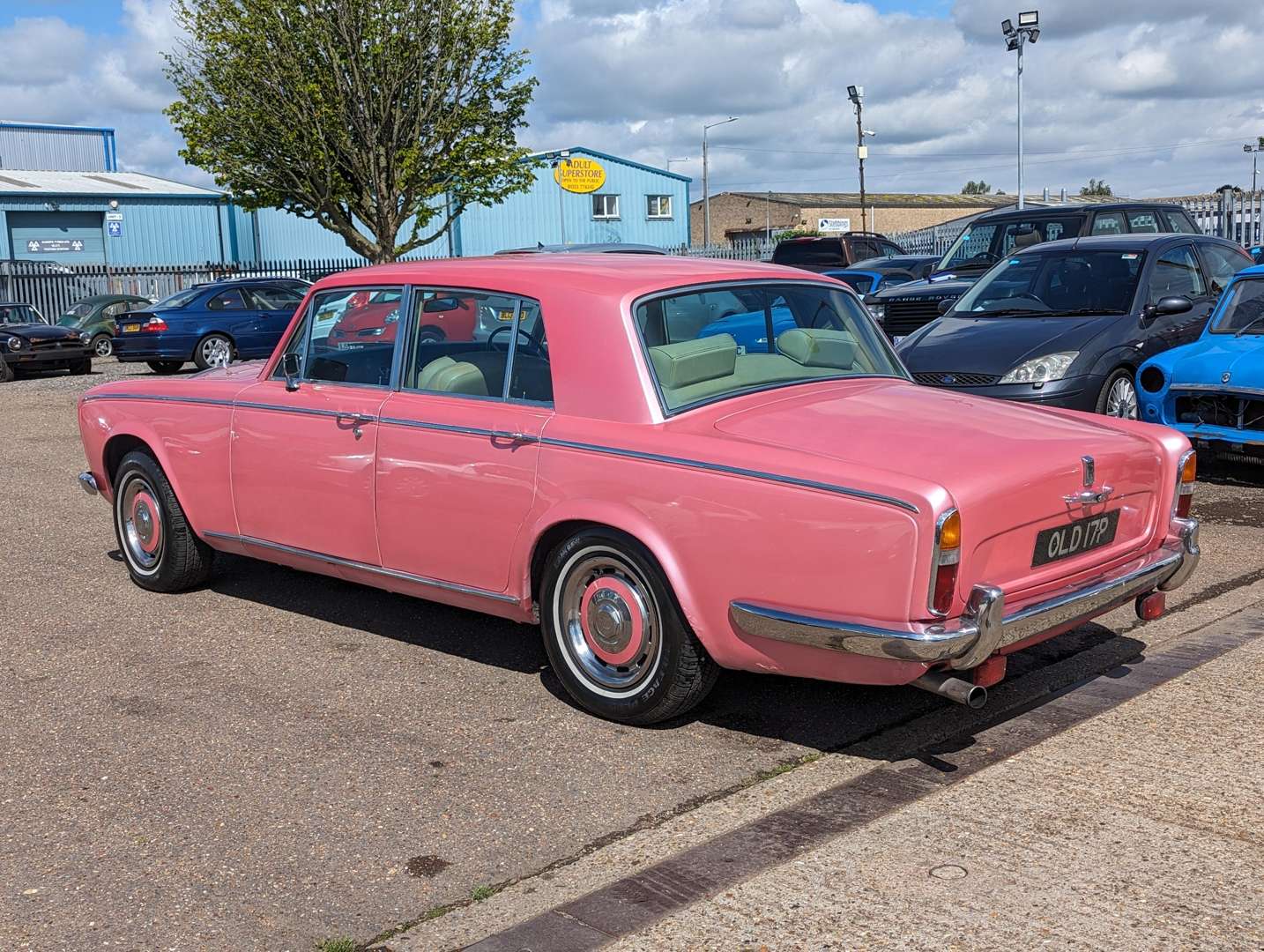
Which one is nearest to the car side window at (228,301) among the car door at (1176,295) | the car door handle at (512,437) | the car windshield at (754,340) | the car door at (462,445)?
the car door at (1176,295)

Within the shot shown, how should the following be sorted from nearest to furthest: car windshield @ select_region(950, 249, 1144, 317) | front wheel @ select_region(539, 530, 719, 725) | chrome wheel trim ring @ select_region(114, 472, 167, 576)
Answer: front wheel @ select_region(539, 530, 719, 725), chrome wheel trim ring @ select_region(114, 472, 167, 576), car windshield @ select_region(950, 249, 1144, 317)

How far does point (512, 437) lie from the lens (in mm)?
4766

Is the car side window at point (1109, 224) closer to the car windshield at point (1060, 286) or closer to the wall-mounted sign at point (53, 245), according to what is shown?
the car windshield at point (1060, 286)

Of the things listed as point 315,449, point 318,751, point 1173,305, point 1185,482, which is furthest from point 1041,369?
point 318,751

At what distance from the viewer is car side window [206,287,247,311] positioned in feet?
69.8

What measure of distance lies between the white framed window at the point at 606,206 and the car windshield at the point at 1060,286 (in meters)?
40.5

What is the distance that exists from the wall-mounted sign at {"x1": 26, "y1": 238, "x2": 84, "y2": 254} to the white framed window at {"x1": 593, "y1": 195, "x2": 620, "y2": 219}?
18157mm

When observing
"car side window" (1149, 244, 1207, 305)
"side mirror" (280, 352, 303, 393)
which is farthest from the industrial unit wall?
"side mirror" (280, 352, 303, 393)

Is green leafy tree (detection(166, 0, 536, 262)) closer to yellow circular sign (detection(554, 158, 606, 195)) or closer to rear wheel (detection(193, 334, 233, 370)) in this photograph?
rear wheel (detection(193, 334, 233, 370))

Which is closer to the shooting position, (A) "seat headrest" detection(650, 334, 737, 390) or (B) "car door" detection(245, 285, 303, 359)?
(A) "seat headrest" detection(650, 334, 737, 390)

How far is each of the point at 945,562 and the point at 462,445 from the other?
1897 millimetres

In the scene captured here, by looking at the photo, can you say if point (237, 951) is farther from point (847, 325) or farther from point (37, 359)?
point (37, 359)

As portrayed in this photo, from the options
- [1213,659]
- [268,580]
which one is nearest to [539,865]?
[1213,659]

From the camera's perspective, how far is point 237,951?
321 cm
